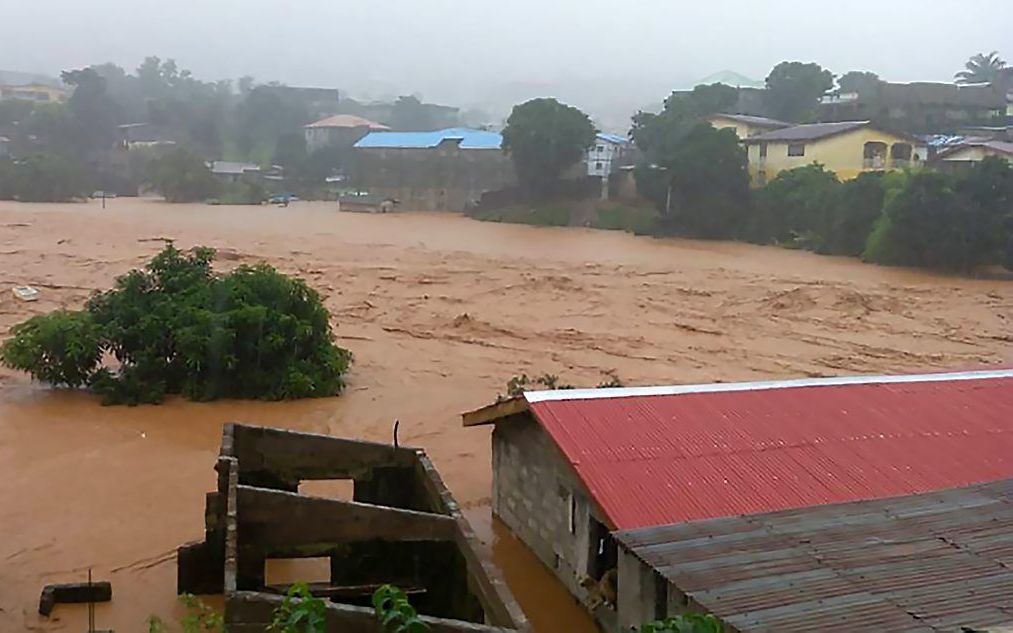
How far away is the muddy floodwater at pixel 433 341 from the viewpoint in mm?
9992

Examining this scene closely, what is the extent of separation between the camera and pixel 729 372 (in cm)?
1753

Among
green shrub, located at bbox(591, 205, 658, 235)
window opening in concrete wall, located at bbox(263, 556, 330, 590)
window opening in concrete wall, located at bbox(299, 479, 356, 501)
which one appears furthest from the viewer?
green shrub, located at bbox(591, 205, 658, 235)

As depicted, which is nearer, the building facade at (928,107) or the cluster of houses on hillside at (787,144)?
the cluster of houses on hillside at (787,144)

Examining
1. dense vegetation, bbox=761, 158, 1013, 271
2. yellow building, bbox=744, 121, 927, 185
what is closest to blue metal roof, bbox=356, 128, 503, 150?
yellow building, bbox=744, 121, 927, 185

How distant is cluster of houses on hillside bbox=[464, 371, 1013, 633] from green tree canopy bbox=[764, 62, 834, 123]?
44273mm

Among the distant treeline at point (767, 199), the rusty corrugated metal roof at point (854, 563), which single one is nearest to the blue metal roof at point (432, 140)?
the distant treeline at point (767, 199)

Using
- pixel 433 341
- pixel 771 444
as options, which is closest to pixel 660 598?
pixel 771 444

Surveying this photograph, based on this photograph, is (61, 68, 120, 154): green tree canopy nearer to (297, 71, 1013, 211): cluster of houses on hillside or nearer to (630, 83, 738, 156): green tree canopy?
(297, 71, 1013, 211): cluster of houses on hillside

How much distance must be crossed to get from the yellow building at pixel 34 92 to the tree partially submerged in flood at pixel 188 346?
215ft

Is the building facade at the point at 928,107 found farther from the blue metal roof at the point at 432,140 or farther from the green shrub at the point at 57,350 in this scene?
the green shrub at the point at 57,350

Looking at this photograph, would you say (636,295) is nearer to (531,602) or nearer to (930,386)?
(930,386)

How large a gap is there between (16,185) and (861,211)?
113 feet

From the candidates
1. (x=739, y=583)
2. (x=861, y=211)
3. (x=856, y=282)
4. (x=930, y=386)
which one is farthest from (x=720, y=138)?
(x=739, y=583)

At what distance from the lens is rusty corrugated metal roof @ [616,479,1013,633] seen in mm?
4852
